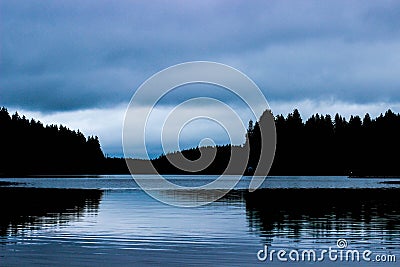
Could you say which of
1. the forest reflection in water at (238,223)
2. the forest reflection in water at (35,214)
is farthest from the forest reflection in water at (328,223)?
the forest reflection in water at (35,214)

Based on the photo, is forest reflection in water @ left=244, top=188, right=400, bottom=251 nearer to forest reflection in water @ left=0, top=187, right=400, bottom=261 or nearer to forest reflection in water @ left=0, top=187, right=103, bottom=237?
forest reflection in water @ left=0, top=187, right=400, bottom=261

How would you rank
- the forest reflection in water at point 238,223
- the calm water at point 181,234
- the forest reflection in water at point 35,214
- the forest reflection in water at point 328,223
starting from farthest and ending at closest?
the forest reflection in water at point 35,214 → the forest reflection in water at point 328,223 → the forest reflection in water at point 238,223 → the calm water at point 181,234

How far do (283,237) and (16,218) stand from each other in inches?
855

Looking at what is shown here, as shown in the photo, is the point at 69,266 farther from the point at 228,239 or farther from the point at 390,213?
the point at 390,213

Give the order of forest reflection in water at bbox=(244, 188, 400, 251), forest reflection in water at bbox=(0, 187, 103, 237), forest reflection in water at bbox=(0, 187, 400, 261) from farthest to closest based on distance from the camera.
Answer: forest reflection in water at bbox=(0, 187, 103, 237)
forest reflection in water at bbox=(244, 188, 400, 251)
forest reflection in water at bbox=(0, 187, 400, 261)

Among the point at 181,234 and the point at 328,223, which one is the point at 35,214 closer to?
the point at 181,234

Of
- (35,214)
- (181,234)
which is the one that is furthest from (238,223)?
(35,214)

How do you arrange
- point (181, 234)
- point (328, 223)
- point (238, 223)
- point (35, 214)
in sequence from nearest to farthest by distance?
point (181, 234), point (238, 223), point (328, 223), point (35, 214)

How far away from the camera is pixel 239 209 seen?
63844 millimetres

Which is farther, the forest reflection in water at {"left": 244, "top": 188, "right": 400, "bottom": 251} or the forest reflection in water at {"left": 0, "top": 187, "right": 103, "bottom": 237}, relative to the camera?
the forest reflection in water at {"left": 0, "top": 187, "right": 103, "bottom": 237}

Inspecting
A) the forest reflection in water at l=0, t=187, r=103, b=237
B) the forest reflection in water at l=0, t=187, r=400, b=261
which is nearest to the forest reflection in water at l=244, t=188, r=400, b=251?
the forest reflection in water at l=0, t=187, r=400, b=261

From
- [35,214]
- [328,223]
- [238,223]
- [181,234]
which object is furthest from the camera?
[35,214]

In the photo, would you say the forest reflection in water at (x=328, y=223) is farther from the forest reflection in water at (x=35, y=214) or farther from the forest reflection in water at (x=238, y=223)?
the forest reflection in water at (x=35, y=214)

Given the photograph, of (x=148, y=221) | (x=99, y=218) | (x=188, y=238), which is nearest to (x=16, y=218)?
(x=99, y=218)
